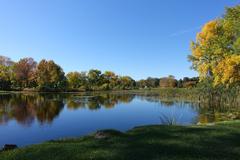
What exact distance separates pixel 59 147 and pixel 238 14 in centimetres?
1446

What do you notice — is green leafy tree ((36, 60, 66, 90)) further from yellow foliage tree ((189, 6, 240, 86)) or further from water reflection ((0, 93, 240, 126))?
yellow foliage tree ((189, 6, 240, 86))

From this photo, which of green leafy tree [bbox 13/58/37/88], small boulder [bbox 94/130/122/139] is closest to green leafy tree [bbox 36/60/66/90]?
green leafy tree [bbox 13/58/37/88]

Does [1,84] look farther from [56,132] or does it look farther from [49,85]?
[56,132]

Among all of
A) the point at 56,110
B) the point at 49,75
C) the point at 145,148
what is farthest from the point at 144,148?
the point at 49,75

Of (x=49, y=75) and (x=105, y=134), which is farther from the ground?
(x=49, y=75)

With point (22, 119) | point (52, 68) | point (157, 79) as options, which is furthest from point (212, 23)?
point (157, 79)

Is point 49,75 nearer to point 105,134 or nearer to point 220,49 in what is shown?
point 220,49

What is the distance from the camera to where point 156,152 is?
680 cm

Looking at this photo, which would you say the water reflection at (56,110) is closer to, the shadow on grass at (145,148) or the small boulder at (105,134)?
the shadow on grass at (145,148)

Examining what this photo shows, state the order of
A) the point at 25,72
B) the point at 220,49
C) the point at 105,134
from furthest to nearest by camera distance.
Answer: the point at 25,72 < the point at 220,49 < the point at 105,134

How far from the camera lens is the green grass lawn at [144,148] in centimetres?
651

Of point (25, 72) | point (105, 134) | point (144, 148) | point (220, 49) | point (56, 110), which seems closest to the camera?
point (144, 148)

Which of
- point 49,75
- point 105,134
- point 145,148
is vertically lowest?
point 145,148

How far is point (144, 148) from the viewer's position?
23.6 ft
